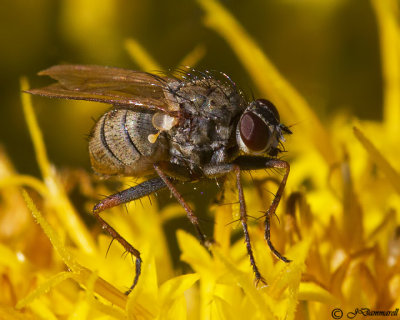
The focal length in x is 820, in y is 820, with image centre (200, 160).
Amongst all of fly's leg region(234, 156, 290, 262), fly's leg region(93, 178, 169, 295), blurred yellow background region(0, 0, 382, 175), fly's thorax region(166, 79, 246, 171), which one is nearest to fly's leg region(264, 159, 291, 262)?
fly's leg region(234, 156, 290, 262)

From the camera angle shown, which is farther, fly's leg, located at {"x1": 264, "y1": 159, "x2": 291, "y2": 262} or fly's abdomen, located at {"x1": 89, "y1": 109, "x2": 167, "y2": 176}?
fly's abdomen, located at {"x1": 89, "y1": 109, "x2": 167, "y2": 176}

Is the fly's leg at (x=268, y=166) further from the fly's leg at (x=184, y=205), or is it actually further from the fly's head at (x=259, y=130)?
the fly's leg at (x=184, y=205)

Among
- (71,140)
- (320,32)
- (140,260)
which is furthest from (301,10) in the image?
(140,260)

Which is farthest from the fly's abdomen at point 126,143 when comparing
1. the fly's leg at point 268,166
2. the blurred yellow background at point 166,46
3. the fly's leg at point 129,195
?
the blurred yellow background at point 166,46

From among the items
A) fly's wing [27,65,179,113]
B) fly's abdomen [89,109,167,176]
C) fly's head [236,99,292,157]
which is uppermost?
fly's wing [27,65,179,113]

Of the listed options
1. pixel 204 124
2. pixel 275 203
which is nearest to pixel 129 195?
pixel 204 124

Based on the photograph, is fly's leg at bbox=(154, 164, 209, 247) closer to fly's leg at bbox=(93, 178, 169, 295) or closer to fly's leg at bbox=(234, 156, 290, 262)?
fly's leg at bbox=(93, 178, 169, 295)

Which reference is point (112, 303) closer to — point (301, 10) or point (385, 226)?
point (385, 226)
